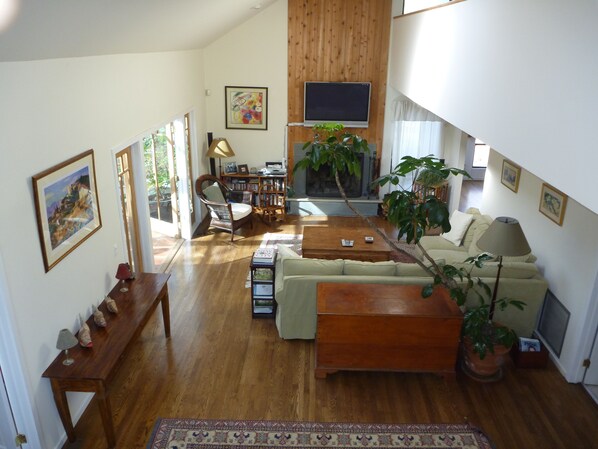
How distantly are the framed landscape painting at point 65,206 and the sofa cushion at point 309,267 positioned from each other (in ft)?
6.21

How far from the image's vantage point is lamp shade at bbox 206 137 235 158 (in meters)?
8.41

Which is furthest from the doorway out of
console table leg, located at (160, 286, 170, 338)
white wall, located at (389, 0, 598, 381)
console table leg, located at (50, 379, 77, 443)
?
white wall, located at (389, 0, 598, 381)

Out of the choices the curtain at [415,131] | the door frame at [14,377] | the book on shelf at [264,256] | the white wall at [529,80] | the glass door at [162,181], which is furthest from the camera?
the curtain at [415,131]

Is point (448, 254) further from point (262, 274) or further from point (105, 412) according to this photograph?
point (105, 412)

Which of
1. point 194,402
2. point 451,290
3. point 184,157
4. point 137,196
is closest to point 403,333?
point 451,290

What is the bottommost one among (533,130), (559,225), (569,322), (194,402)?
(194,402)

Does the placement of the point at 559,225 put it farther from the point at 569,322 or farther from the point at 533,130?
the point at 533,130

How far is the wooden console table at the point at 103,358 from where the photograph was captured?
349 cm

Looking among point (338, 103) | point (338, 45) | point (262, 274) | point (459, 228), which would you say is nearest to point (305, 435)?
point (262, 274)

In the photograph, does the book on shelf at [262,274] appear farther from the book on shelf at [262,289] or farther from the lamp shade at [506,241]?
the lamp shade at [506,241]

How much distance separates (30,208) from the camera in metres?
3.32

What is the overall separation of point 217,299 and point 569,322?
3862 millimetres

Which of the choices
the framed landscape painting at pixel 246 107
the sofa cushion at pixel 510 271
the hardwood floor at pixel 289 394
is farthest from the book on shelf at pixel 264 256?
the framed landscape painting at pixel 246 107

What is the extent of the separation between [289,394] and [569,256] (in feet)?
9.99
